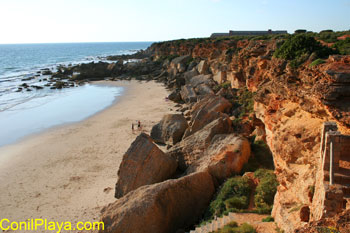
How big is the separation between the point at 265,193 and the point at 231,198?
160 cm

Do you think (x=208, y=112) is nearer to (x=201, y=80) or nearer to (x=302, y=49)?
(x=302, y=49)

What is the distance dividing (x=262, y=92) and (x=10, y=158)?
786 inches

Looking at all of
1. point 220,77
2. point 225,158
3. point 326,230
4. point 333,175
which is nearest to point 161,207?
point 225,158

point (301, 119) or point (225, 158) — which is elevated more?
point (301, 119)

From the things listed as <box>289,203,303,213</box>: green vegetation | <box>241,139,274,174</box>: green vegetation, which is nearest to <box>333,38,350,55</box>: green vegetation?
<box>241,139,274,174</box>: green vegetation

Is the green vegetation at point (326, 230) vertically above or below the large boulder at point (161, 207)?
above

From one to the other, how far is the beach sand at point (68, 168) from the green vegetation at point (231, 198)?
6.26 meters

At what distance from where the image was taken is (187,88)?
35.6 metres

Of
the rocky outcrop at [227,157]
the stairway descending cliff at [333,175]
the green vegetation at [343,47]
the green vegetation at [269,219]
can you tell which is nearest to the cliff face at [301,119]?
the green vegetation at [269,219]

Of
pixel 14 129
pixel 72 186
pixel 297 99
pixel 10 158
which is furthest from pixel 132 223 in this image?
pixel 14 129

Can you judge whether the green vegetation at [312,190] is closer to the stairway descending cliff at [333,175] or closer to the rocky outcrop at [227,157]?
the stairway descending cliff at [333,175]

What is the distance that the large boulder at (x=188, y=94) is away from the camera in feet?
108

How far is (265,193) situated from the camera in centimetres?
1247

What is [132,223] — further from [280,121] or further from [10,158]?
[10,158]
